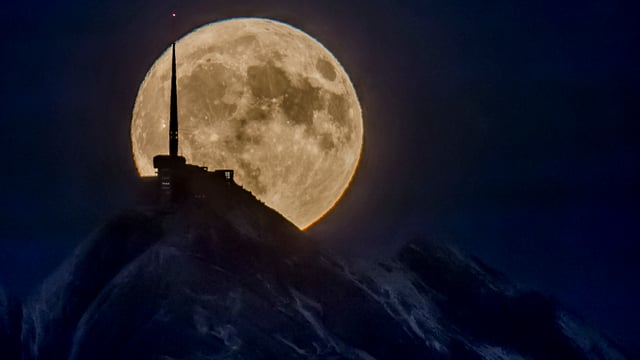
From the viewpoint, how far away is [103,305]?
19850cm

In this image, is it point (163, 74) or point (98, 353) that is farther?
point (98, 353)

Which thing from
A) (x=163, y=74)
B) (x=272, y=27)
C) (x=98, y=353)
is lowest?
(x=98, y=353)

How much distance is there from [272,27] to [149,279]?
5355cm

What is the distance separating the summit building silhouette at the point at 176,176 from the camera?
165m

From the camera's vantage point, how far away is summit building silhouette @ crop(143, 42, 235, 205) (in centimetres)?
16462

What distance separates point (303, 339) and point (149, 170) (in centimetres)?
4587

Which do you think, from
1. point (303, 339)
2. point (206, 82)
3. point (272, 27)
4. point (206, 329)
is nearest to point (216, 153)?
point (206, 82)

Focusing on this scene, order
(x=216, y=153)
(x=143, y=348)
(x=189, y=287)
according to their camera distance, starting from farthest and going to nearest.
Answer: (x=189, y=287) < (x=143, y=348) < (x=216, y=153)

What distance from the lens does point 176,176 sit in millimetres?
173625

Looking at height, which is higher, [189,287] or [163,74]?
[163,74]

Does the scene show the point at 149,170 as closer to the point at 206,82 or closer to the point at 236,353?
the point at 206,82

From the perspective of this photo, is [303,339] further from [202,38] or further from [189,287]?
[202,38]

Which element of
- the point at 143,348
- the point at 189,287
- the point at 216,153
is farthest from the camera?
the point at 189,287

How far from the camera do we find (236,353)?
176875 millimetres
